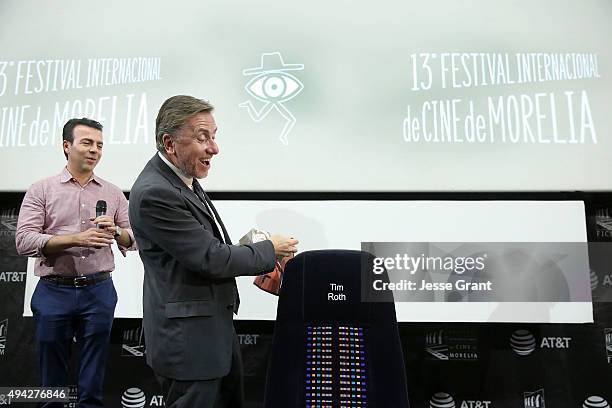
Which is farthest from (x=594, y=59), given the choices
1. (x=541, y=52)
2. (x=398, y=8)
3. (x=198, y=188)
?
(x=198, y=188)

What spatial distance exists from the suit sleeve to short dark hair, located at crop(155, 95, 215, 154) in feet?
0.72

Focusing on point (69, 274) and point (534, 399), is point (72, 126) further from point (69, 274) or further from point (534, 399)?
point (534, 399)

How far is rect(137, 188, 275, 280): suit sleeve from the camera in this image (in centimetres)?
136

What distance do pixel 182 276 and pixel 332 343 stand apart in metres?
0.51

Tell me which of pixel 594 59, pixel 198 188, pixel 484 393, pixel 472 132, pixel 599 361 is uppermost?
pixel 594 59

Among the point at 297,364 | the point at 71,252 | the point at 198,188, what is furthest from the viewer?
the point at 71,252

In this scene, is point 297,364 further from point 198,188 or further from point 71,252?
point 71,252

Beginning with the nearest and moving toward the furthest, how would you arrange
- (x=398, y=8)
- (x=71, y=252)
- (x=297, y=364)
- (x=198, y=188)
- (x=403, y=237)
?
(x=297, y=364) → (x=198, y=188) → (x=71, y=252) → (x=403, y=237) → (x=398, y=8)

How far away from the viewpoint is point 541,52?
2641 millimetres

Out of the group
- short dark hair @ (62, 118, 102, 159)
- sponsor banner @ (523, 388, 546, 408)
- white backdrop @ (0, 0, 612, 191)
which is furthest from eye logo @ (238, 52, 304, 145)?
sponsor banner @ (523, 388, 546, 408)

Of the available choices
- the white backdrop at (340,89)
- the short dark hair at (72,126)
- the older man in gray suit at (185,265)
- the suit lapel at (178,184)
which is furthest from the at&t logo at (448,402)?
the short dark hair at (72,126)

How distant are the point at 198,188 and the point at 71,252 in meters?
1.03

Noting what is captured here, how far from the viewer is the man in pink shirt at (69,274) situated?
2223mm

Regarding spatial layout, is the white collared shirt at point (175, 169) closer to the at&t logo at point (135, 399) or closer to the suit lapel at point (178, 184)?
the suit lapel at point (178, 184)
